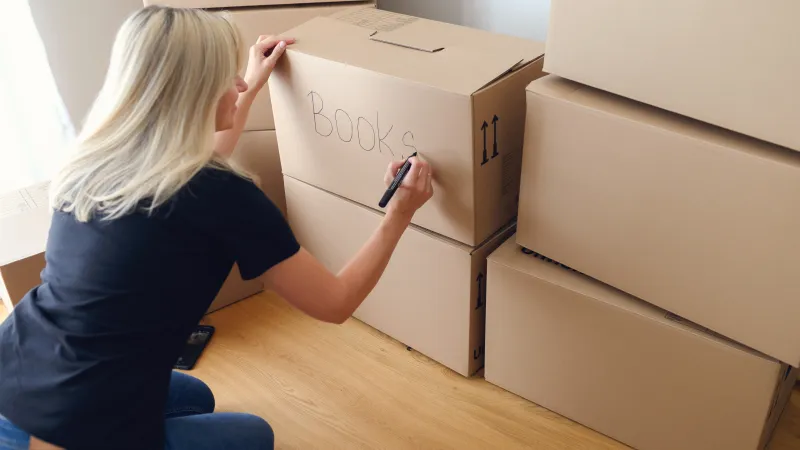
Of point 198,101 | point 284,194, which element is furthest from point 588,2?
point 284,194

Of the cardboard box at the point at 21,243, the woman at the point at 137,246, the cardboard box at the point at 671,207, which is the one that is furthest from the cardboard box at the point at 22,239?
the cardboard box at the point at 671,207

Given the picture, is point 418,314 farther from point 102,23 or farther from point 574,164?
point 102,23

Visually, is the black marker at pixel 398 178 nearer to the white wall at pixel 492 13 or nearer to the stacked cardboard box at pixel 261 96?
the stacked cardboard box at pixel 261 96

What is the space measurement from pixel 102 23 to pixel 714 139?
1.49 metres

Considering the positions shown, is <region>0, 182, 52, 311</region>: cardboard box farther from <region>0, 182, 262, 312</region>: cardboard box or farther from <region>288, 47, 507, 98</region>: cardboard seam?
<region>288, 47, 507, 98</region>: cardboard seam

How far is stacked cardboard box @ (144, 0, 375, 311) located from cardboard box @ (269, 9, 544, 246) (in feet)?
0.39

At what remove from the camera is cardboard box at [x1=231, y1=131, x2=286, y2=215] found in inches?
60.7

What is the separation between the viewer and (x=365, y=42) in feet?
4.13

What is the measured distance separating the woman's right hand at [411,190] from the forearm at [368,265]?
2 cm

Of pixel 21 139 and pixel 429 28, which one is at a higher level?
pixel 429 28

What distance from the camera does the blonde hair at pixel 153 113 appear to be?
853 mm

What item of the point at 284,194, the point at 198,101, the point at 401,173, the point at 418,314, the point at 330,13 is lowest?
the point at 418,314

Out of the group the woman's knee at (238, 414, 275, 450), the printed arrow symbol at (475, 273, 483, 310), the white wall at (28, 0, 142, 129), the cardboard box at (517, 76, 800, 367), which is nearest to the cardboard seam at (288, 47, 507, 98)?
the cardboard box at (517, 76, 800, 367)

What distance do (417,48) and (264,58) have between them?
28 cm
